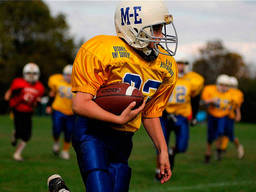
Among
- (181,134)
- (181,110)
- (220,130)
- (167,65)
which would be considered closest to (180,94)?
(181,110)

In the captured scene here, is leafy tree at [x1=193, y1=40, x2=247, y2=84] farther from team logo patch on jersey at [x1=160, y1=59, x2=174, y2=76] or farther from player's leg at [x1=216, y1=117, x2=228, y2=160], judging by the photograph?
team logo patch on jersey at [x1=160, y1=59, x2=174, y2=76]

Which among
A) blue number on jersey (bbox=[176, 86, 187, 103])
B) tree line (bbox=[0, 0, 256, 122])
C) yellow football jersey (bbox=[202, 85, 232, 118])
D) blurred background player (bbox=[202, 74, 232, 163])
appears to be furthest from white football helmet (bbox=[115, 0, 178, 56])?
tree line (bbox=[0, 0, 256, 122])

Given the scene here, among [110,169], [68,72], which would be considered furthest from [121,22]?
[68,72]

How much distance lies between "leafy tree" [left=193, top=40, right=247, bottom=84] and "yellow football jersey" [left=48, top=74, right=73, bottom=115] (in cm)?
4619

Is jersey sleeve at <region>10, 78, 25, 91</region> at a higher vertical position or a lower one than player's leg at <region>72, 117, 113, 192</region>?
lower

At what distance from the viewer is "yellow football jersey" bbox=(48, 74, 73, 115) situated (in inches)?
381

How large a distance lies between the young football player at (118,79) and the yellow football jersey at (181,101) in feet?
13.7

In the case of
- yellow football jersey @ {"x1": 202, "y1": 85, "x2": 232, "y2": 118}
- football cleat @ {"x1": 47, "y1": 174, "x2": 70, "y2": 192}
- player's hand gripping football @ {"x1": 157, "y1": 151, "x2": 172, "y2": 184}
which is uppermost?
player's hand gripping football @ {"x1": 157, "y1": 151, "x2": 172, "y2": 184}

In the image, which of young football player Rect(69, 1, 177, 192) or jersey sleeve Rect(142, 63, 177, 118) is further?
jersey sleeve Rect(142, 63, 177, 118)

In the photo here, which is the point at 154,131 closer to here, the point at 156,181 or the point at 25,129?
the point at 156,181

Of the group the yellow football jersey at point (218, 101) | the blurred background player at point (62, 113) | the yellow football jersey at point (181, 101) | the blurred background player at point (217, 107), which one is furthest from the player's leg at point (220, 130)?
the blurred background player at point (62, 113)

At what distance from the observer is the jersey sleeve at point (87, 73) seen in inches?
124

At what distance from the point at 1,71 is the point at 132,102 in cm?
3521

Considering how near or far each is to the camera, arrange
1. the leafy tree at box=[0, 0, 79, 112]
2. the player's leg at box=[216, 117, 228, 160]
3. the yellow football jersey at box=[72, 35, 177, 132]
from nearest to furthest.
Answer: the yellow football jersey at box=[72, 35, 177, 132] → the player's leg at box=[216, 117, 228, 160] → the leafy tree at box=[0, 0, 79, 112]
